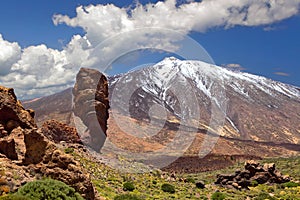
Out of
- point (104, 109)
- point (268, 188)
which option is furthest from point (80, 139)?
point (268, 188)

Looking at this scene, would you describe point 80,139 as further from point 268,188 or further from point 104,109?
point 268,188

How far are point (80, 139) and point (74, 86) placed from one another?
857cm

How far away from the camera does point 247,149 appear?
142250mm

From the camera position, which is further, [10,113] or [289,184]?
[289,184]

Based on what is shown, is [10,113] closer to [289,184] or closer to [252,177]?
[289,184]

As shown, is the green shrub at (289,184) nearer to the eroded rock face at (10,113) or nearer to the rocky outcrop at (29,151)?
the rocky outcrop at (29,151)

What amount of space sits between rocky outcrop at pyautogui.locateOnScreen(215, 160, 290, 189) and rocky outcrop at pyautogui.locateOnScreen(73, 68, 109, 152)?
16847 mm

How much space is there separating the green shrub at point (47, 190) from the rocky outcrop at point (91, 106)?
31273 millimetres

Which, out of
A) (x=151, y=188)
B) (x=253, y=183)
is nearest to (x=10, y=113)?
(x=151, y=188)

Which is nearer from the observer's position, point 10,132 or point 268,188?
point 10,132

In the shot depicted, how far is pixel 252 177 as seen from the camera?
44.2 meters

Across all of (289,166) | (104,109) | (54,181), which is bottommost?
(54,181)

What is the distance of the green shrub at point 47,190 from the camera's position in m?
12.8

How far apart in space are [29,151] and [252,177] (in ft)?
114
